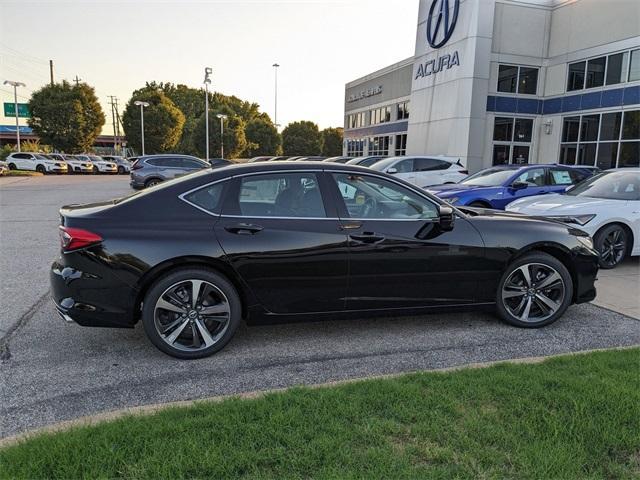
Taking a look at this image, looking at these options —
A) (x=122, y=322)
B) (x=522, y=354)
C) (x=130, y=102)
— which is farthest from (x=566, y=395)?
(x=130, y=102)

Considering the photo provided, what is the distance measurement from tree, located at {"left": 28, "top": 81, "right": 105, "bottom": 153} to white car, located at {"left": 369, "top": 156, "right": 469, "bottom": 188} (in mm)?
39126

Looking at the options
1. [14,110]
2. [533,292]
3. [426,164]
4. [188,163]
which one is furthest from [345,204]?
[14,110]

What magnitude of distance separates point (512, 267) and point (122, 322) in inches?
137

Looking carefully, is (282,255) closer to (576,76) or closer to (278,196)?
(278,196)

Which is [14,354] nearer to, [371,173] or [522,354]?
[371,173]

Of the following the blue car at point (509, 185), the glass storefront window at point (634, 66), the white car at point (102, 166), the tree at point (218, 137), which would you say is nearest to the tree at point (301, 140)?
the tree at point (218, 137)

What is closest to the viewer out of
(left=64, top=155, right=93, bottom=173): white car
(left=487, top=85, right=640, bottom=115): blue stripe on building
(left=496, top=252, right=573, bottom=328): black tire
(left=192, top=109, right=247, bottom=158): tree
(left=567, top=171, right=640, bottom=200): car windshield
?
(left=496, top=252, right=573, bottom=328): black tire

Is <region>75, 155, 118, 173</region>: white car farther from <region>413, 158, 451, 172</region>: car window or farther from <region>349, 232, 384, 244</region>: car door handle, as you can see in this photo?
<region>349, 232, 384, 244</region>: car door handle

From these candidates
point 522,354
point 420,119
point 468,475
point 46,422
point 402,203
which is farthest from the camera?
point 420,119

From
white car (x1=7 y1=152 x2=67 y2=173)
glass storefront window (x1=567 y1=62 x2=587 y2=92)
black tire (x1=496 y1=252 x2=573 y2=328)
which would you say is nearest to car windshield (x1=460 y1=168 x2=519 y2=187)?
black tire (x1=496 y1=252 x2=573 y2=328)

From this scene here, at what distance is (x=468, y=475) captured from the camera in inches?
93.2

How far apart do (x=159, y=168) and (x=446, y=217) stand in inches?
700

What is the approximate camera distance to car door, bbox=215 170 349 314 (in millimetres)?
3975

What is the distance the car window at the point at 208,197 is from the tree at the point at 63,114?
4730 cm
